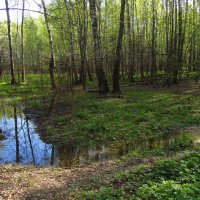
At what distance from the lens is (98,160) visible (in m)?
8.84

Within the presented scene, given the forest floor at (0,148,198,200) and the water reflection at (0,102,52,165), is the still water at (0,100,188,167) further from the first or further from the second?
the forest floor at (0,148,198,200)

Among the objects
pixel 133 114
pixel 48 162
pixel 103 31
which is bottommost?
pixel 48 162

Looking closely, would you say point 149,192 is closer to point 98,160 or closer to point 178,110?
point 98,160

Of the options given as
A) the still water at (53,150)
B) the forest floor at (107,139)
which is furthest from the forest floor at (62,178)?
the still water at (53,150)

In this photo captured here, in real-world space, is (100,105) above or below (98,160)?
above

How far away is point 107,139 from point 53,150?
74.7 inches

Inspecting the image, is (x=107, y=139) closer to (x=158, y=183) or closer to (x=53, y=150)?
(x=53, y=150)

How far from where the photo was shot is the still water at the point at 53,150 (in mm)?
9031

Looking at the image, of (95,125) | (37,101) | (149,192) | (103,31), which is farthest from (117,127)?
(103,31)

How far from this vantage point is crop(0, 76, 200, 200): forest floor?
20.9 ft

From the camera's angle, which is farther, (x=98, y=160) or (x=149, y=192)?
(x=98, y=160)

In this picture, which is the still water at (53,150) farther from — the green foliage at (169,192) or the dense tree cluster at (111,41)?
the dense tree cluster at (111,41)

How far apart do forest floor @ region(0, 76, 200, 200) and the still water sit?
401mm

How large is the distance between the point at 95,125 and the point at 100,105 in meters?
3.44
